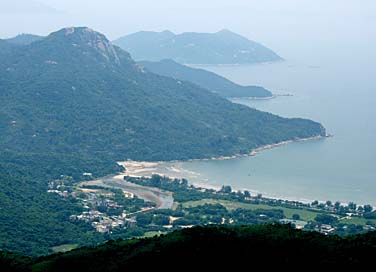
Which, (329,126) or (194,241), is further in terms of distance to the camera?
(329,126)

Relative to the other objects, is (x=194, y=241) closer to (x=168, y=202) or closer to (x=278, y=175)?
(x=168, y=202)

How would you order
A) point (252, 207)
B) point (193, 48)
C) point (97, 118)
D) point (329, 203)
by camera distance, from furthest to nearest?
point (193, 48)
point (97, 118)
point (329, 203)
point (252, 207)

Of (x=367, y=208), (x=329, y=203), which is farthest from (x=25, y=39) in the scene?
(x=367, y=208)

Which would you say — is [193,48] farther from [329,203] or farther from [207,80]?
[329,203]

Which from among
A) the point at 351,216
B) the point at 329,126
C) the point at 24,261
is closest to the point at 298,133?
the point at 329,126

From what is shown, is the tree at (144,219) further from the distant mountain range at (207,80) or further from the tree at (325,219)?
the distant mountain range at (207,80)
